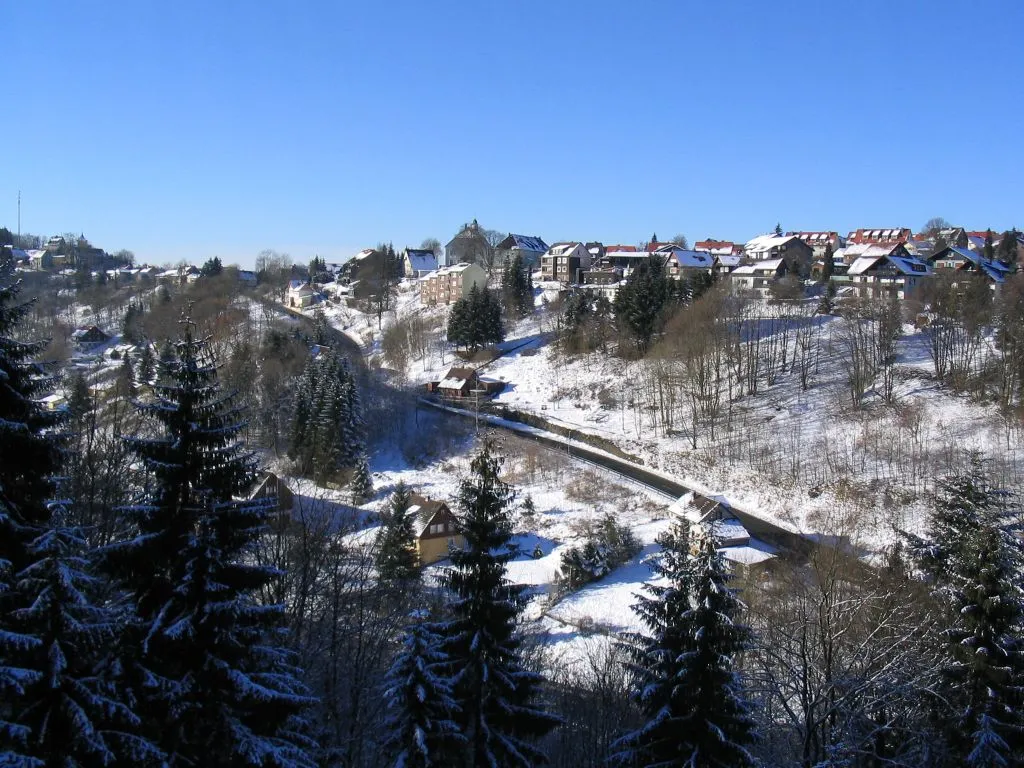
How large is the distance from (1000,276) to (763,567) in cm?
3698

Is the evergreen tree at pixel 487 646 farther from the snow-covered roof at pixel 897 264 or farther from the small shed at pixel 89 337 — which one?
the small shed at pixel 89 337

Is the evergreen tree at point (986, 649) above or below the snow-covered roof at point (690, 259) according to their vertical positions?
below

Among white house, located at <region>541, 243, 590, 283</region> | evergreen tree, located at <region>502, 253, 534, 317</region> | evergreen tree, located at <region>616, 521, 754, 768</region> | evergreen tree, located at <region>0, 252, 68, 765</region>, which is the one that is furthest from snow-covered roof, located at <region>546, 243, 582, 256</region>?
evergreen tree, located at <region>0, 252, 68, 765</region>

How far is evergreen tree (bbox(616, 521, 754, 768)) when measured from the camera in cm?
968

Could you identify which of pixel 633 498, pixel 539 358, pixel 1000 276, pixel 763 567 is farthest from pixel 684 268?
pixel 763 567

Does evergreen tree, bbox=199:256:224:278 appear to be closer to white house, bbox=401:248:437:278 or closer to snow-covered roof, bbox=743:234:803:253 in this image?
white house, bbox=401:248:437:278

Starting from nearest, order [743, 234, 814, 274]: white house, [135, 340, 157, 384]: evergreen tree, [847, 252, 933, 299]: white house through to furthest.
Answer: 1. [135, 340, 157, 384]: evergreen tree
2. [847, 252, 933, 299]: white house
3. [743, 234, 814, 274]: white house

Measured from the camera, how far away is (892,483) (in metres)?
28.8

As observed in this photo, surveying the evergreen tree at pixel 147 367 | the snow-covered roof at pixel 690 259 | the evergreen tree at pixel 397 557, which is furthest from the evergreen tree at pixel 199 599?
the snow-covered roof at pixel 690 259

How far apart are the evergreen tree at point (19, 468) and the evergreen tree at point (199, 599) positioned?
859 millimetres

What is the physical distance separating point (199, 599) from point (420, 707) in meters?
3.78

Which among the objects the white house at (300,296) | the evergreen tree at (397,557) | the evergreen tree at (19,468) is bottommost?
the evergreen tree at (397,557)

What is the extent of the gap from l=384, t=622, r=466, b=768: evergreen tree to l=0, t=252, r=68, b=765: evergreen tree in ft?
15.1

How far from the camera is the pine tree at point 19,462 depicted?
671 cm
